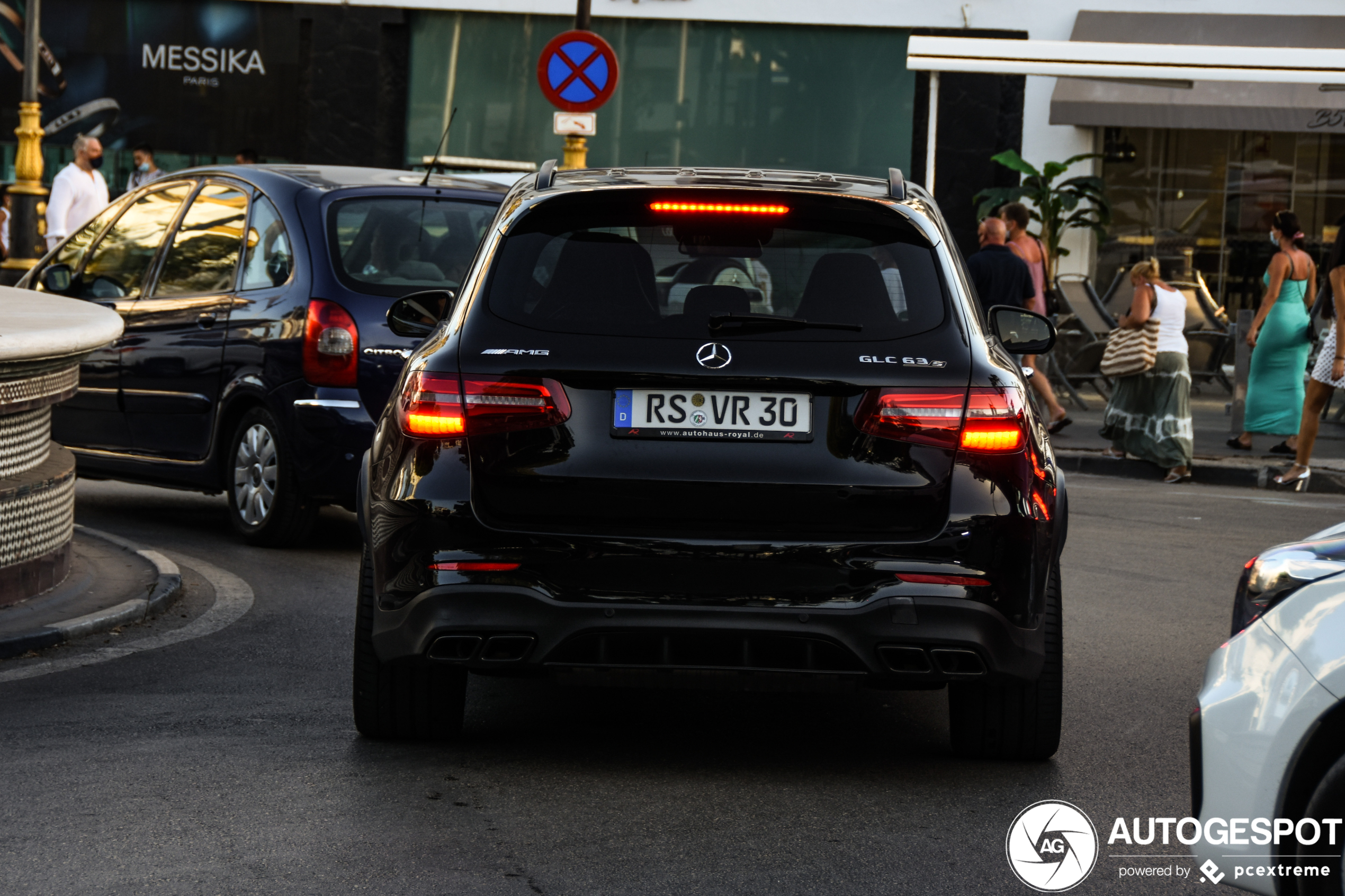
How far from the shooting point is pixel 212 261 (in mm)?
8852

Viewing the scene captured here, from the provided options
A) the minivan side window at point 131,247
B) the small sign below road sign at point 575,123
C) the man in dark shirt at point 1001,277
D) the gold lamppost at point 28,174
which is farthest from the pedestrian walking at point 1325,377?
the gold lamppost at point 28,174

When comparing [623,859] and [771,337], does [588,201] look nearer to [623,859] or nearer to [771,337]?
[771,337]

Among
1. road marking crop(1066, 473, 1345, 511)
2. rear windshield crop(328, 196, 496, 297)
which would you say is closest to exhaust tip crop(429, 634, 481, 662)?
rear windshield crop(328, 196, 496, 297)

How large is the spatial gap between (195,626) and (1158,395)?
28.8 feet

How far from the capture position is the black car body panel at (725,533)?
14.1ft

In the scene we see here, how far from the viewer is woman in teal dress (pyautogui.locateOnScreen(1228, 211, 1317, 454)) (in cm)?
1423

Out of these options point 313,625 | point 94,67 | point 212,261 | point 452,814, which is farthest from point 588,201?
point 94,67

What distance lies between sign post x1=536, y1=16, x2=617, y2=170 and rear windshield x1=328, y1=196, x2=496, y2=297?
652 centimetres

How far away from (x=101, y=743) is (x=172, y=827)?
0.87 metres

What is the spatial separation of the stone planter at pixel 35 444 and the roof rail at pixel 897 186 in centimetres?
315

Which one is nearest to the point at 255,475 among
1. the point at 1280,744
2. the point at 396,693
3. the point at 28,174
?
the point at 396,693

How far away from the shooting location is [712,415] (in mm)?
4355

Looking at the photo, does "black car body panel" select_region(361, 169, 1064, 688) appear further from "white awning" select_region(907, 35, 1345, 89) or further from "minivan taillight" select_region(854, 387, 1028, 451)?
"white awning" select_region(907, 35, 1345, 89)

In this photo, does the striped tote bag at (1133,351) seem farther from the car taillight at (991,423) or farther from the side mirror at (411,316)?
the car taillight at (991,423)
